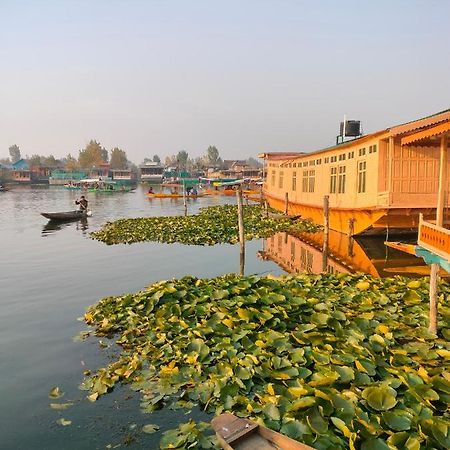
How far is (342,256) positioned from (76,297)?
11114 millimetres

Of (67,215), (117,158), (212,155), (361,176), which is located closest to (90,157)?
(117,158)

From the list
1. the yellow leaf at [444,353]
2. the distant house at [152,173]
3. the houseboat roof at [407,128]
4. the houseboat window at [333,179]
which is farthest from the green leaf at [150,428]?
the distant house at [152,173]

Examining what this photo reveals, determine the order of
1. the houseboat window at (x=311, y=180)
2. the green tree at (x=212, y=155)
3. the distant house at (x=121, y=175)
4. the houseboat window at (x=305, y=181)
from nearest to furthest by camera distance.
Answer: the houseboat window at (x=311, y=180) → the houseboat window at (x=305, y=181) → the distant house at (x=121, y=175) → the green tree at (x=212, y=155)

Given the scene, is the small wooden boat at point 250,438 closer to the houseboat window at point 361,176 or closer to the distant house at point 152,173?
the houseboat window at point 361,176

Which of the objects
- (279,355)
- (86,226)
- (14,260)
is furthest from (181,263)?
(86,226)

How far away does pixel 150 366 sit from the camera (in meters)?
6.61

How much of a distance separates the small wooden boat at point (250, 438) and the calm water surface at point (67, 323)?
1409mm

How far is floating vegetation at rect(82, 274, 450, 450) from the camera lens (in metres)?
4.64

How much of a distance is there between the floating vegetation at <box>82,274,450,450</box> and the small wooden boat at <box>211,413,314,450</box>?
1.91ft

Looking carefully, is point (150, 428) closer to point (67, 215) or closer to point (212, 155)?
point (67, 215)

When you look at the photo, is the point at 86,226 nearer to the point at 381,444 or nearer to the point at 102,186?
the point at 381,444

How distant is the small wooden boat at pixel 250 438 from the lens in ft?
12.6

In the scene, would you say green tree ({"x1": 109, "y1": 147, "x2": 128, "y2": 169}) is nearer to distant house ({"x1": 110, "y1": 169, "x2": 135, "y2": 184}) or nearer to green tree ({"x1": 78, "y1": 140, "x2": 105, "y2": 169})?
green tree ({"x1": 78, "y1": 140, "x2": 105, "y2": 169})

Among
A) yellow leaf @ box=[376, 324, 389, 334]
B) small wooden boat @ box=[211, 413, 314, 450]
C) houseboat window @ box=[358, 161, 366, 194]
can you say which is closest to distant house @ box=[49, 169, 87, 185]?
houseboat window @ box=[358, 161, 366, 194]
